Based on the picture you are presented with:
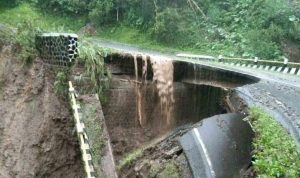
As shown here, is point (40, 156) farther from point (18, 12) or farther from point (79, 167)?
point (18, 12)

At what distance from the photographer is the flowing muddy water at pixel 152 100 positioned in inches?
485

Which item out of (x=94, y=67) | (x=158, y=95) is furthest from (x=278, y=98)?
(x=94, y=67)

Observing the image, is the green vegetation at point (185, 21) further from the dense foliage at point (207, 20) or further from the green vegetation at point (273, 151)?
the green vegetation at point (273, 151)

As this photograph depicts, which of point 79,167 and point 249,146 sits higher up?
point 249,146

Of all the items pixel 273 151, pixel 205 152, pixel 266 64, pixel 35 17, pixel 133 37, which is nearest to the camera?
pixel 273 151

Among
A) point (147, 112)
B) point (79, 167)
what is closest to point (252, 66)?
point (147, 112)

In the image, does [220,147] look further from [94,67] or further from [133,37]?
[133,37]

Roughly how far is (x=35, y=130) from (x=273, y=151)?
20.0 ft

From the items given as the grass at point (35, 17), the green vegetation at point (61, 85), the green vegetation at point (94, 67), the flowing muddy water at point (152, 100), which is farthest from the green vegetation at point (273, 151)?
the grass at point (35, 17)

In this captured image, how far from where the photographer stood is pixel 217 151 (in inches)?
342

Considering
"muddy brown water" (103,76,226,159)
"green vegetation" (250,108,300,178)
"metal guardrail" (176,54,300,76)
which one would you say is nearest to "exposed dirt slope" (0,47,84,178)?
"muddy brown water" (103,76,226,159)

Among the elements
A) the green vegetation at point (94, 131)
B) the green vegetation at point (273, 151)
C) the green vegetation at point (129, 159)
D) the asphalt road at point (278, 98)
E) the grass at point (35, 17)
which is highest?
the grass at point (35, 17)

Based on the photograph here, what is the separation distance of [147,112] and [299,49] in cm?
976

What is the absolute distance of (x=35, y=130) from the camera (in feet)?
36.1
